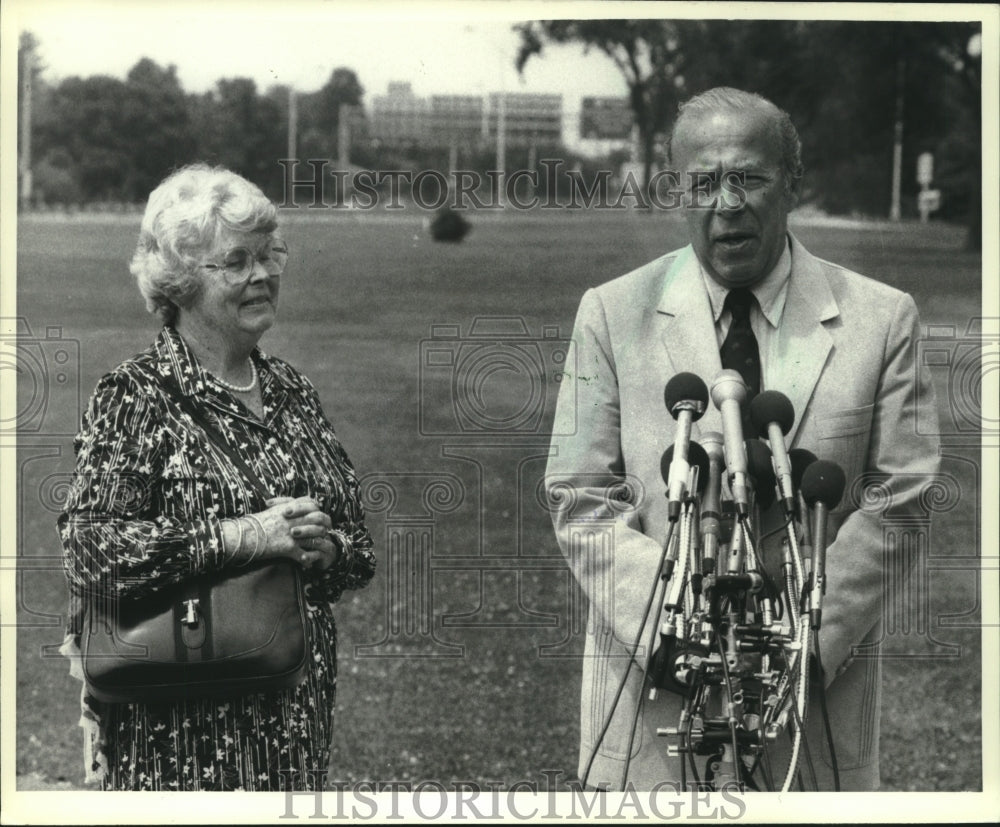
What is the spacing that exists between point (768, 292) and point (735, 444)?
0.80m

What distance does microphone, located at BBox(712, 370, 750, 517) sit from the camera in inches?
96.2

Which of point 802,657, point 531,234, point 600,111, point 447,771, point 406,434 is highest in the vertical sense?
point 600,111

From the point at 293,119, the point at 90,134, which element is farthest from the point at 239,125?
the point at 90,134

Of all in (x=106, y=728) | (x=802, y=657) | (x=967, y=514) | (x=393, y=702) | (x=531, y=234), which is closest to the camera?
(x=802, y=657)

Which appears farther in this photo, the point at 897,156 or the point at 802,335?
the point at 897,156

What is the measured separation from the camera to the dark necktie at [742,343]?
10.2ft

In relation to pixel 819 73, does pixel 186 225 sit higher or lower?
lower

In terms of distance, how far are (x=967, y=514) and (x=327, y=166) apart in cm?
206

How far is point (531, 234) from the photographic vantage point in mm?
4172

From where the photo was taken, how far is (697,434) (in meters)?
3.02

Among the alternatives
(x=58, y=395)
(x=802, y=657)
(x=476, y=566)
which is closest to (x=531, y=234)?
(x=476, y=566)

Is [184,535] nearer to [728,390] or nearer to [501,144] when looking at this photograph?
[728,390]

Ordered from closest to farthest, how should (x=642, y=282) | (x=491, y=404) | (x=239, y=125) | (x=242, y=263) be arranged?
(x=242, y=263) < (x=642, y=282) < (x=491, y=404) < (x=239, y=125)

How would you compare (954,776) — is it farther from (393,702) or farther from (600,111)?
(600,111)
